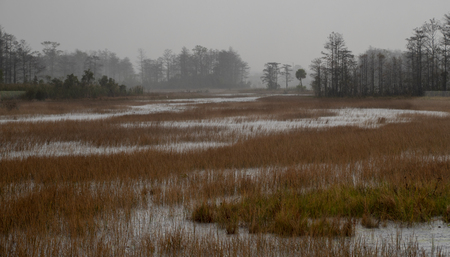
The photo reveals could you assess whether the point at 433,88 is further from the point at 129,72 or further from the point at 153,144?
the point at 129,72

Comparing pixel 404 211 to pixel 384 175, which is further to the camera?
pixel 384 175

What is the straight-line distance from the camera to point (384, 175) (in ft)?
19.1

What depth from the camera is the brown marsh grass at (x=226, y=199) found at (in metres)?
3.34

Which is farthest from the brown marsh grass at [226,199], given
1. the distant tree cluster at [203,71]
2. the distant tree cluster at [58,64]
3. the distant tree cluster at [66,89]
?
the distant tree cluster at [203,71]

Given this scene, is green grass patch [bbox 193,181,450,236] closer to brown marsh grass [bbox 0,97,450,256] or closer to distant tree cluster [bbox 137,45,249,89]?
brown marsh grass [bbox 0,97,450,256]

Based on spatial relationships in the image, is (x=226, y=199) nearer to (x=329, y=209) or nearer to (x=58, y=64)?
(x=329, y=209)

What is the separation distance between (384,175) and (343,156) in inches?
78.7

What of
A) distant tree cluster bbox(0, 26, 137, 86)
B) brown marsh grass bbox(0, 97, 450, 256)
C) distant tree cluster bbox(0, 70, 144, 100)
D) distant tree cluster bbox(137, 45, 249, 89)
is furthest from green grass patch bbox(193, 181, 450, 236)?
distant tree cluster bbox(137, 45, 249, 89)

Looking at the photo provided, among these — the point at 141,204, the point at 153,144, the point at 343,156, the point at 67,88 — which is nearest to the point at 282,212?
the point at 141,204

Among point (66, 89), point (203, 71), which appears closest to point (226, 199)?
point (66, 89)

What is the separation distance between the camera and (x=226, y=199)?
5051mm

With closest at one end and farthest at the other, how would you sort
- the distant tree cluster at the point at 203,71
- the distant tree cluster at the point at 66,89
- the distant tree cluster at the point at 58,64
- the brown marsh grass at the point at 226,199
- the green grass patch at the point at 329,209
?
the brown marsh grass at the point at 226,199 → the green grass patch at the point at 329,209 → the distant tree cluster at the point at 66,89 → the distant tree cluster at the point at 58,64 → the distant tree cluster at the point at 203,71

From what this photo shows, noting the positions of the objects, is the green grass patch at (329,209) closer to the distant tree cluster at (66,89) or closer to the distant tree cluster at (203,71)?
the distant tree cluster at (66,89)

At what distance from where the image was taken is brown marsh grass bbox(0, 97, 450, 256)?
11.0 feet
